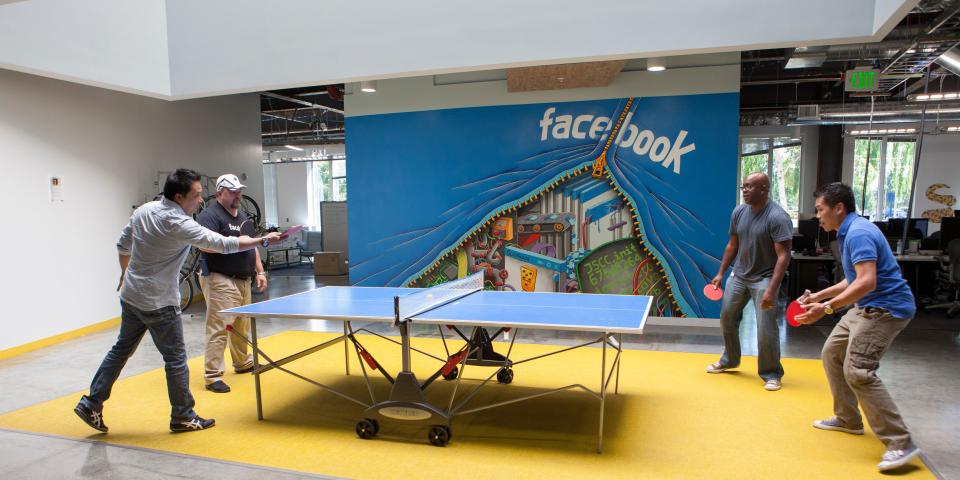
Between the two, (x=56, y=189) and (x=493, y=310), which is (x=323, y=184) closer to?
(x=56, y=189)

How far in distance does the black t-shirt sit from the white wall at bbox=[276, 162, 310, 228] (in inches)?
526

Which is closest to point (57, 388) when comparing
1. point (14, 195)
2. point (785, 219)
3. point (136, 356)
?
point (136, 356)

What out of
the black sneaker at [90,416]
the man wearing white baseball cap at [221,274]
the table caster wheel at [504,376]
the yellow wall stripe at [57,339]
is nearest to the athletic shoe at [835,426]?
the table caster wheel at [504,376]

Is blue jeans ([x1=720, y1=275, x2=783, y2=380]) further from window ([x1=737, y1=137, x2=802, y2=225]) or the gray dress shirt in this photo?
window ([x1=737, y1=137, x2=802, y2=225])

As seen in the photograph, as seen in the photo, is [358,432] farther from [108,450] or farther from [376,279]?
[376,279]

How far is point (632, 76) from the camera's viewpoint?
255 inches

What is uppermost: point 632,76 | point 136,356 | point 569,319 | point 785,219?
point 632,76

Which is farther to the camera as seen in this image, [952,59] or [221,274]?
[952,59]

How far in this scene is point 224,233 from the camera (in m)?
4.52

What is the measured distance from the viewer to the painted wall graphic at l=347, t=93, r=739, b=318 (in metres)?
6.40

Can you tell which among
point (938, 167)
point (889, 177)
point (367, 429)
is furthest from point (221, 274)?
point (938, 167)

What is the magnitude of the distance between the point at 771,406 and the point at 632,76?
384 cm

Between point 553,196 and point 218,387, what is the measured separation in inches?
159

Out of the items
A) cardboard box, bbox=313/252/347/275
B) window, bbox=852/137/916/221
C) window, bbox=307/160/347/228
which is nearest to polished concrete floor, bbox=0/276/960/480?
cardboard box, bbox=313/252/347/275
